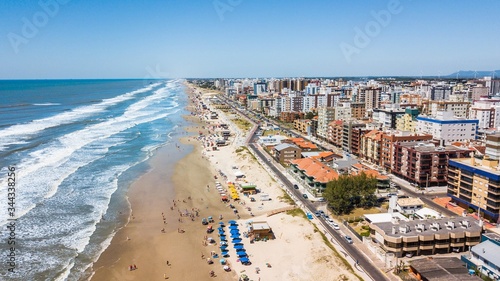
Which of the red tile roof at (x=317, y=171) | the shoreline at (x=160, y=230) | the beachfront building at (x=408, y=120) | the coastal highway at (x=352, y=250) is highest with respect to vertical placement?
the beachfront building at (x=408, y=120)

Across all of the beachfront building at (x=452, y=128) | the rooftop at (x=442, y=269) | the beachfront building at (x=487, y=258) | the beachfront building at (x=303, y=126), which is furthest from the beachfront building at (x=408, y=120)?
the rooftop at (x=442, y=269)

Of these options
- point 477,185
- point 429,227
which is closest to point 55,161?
point 429,227

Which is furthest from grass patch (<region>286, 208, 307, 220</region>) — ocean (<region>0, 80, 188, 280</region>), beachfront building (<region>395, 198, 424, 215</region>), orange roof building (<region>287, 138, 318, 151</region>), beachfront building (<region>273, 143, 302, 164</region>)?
orange roof building (<region>287, 138, 318, 151</region>)

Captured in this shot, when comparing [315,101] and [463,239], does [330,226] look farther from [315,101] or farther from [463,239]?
[315,101]

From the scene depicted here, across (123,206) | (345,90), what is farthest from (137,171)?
(345,90)

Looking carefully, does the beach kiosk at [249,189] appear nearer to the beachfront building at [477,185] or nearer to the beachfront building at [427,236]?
the beachfront building at [427,236]

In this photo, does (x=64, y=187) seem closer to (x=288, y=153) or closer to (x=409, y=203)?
(x=288, y=153)
